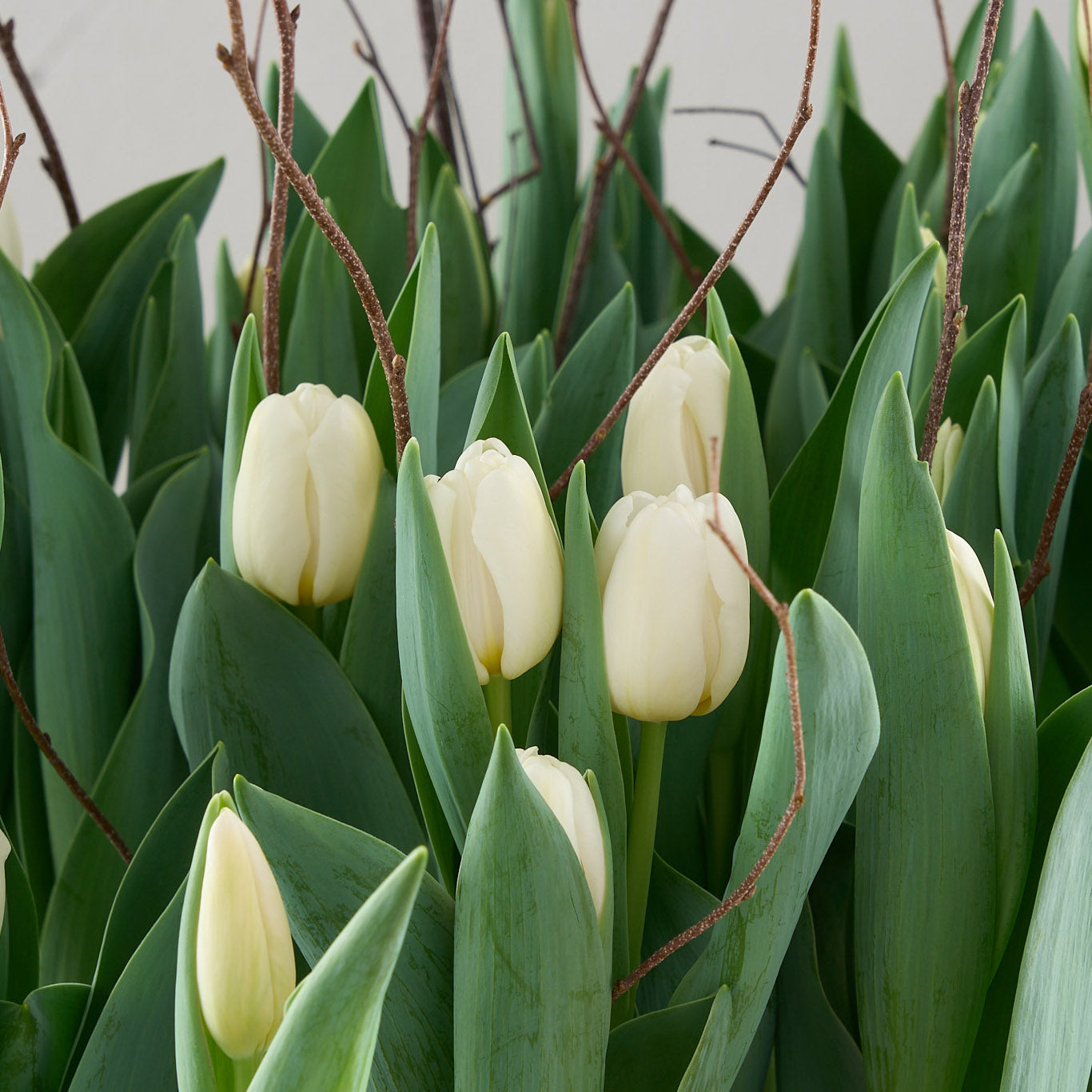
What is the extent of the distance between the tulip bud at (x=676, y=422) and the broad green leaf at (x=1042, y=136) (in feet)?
0.73

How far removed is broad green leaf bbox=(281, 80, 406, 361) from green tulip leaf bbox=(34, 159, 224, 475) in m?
0.05

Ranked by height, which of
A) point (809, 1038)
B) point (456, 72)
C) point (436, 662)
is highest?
point (456, 72)

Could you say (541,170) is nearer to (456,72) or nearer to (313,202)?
(313,202)

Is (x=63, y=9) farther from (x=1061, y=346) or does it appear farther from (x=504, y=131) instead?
(x=1061, y=346)

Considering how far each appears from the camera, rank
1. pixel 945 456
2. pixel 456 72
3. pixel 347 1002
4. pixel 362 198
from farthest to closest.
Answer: pixel 456 72 → pixel 362 198 → pixel 945 456 → pixel 347 1002

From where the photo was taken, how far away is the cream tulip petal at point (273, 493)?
0.77 ft

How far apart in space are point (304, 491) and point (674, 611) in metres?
0.09

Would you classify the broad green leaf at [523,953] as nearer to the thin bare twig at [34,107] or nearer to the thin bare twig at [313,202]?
the thin bare twig at [313,202]

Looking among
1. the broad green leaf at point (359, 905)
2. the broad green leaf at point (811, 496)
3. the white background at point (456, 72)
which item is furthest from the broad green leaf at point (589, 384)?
the white background at point (456, 72)

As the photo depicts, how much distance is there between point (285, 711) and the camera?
252mm

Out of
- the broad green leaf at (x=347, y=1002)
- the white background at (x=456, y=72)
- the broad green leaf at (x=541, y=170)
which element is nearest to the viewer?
the broad green leaf at (x=347, y=1002)

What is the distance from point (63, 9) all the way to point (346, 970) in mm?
1371

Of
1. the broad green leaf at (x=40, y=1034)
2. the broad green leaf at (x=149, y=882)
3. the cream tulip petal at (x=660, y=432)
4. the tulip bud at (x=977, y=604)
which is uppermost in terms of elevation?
the cream tulip petal at (x=660, y=432)

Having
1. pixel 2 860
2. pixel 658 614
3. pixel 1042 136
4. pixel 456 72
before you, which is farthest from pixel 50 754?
pixel 456 72
